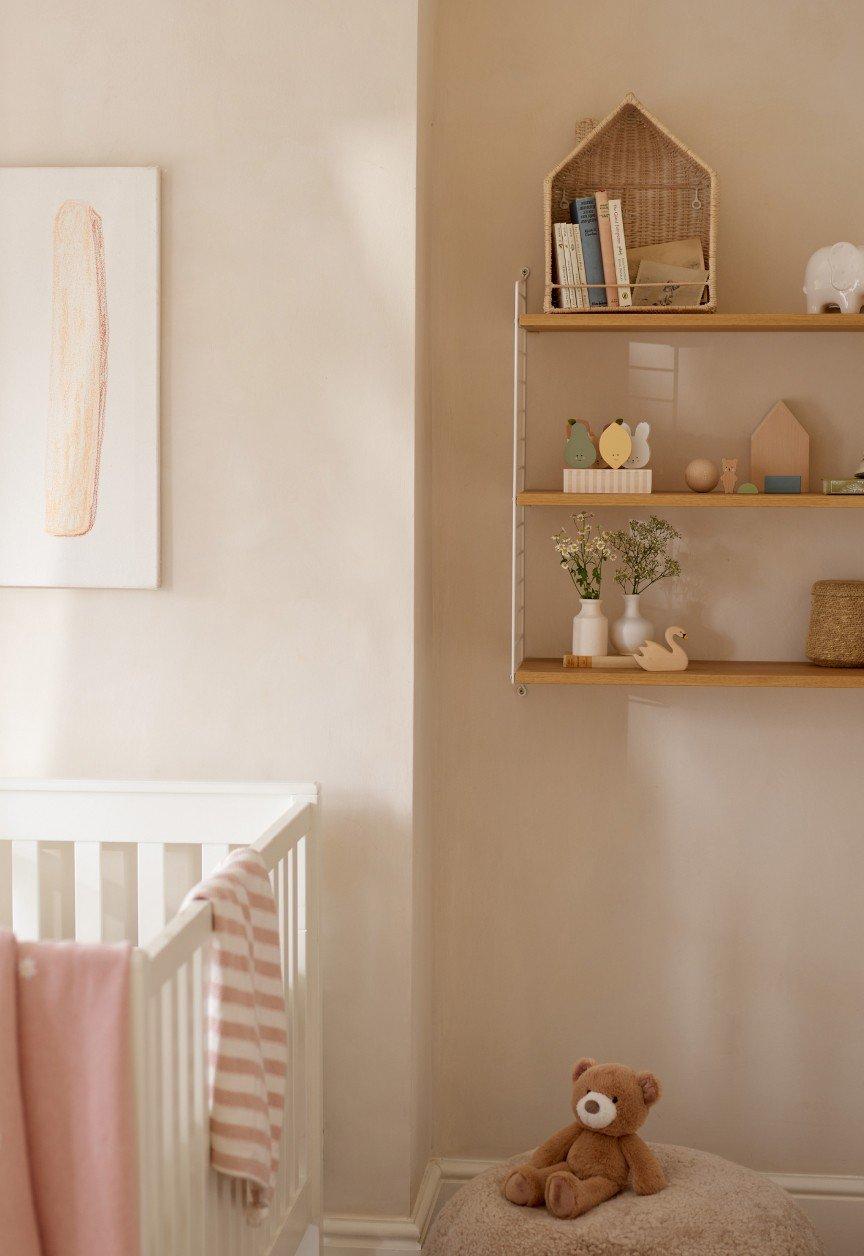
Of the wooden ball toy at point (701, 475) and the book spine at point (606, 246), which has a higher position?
the book spine at point (606, 246)

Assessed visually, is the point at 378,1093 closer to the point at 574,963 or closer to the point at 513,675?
the point at 574,963

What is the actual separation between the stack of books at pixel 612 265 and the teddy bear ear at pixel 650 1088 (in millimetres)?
1259

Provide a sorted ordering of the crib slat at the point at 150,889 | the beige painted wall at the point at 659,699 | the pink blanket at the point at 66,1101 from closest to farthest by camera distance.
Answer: the pink blanket at the point at 66,1101
the crib slat at the point at 150,889
the beige painted wall at the point at 659,699

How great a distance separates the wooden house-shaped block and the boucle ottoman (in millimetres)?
1156

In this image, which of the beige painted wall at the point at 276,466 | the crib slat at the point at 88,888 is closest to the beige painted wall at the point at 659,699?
the beige painted wall at the point at 276,466

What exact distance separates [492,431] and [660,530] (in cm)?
36

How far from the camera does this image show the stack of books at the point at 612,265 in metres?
2.05

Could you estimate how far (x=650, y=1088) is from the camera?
1880 mm

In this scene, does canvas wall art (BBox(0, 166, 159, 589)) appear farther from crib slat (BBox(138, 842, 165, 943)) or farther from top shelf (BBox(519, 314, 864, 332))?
top shelf (BBox(519, 314, 864, 332))

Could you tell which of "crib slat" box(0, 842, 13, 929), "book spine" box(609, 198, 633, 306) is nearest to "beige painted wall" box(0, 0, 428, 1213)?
"crib slat" box(0, 842, 13, 929)

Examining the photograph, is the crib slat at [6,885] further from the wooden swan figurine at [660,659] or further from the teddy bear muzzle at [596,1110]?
the wooden swan figurine at [660,659]

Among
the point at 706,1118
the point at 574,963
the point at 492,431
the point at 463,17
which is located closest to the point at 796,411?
the point at 492,431

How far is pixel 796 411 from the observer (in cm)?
220

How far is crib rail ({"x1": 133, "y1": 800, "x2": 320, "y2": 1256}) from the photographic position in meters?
1.14
